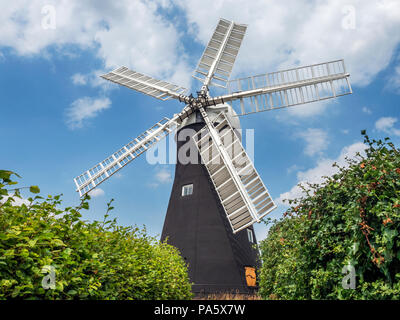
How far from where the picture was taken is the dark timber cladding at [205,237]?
40.1 feet

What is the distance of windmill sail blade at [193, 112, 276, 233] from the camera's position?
12117mm

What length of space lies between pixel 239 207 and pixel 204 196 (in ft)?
6.71

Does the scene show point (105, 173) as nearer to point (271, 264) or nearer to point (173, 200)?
point (173, 200)

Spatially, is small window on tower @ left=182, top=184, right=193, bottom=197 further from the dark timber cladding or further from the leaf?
the leaf

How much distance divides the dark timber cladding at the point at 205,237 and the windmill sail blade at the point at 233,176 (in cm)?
73

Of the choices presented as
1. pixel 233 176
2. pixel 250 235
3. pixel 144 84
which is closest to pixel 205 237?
pixel 233 176

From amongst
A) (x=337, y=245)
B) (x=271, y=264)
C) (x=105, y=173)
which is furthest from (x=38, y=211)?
(x=105, y=173)

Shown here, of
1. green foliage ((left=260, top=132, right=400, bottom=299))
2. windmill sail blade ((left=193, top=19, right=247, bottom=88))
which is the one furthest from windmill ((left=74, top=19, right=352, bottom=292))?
green foliage ((left=260, top=132, right=400, bottom=299))

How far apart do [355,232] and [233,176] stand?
8950mm

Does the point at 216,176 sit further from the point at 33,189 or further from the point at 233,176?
the point at 33,189

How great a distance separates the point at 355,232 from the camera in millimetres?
3854

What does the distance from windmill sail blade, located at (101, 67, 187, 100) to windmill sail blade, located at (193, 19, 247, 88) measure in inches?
71.9

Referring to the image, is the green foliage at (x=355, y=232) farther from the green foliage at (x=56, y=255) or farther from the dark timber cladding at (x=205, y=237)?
the dark timber cladding at (x=205, y=237)
